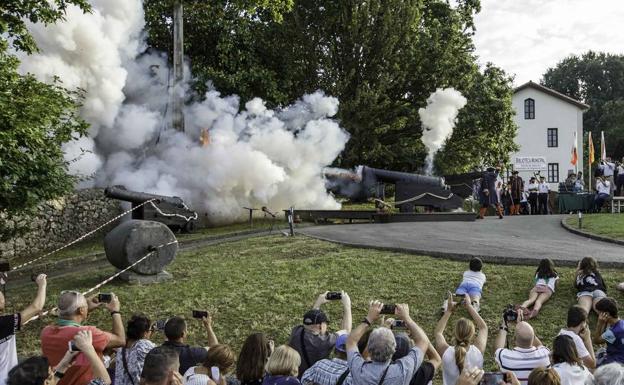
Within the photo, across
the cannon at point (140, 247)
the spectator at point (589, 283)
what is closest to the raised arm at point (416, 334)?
the spectator at point (589, 283)

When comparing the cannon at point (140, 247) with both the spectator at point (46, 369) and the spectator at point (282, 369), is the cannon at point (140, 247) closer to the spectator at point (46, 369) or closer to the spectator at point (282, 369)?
the spectator at point (46, 369)

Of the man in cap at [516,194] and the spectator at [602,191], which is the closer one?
the spectator at [602,191]

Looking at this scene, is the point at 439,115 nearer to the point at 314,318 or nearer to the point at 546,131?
the point at 314,318

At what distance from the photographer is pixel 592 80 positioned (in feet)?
232

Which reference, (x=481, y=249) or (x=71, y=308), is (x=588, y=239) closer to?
(x=481, y=249)

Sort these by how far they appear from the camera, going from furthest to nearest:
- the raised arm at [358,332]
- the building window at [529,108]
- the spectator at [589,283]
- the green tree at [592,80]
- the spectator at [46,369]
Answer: the green tree at [592,80]
the building window at [529,108]
the spectator at [589,283]
the raised arm at [358,332]
the spectator at [46,369]

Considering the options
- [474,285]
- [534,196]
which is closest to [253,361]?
[474,285]

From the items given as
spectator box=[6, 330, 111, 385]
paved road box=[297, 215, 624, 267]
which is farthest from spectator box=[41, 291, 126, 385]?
paved road box=[297, 215, 624, 267]

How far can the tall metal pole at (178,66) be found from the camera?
988 inches

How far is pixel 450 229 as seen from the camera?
1762 cm

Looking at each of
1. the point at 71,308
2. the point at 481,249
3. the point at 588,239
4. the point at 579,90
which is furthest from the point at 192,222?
the point at 579,90

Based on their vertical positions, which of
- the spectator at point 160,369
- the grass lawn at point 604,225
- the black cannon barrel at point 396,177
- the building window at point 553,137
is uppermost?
the building window at point 553,137

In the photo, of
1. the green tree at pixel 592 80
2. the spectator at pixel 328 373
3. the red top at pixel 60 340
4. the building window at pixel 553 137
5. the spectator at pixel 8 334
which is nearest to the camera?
the spectator at pixel 328 373

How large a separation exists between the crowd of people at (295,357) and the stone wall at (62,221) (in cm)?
1346
